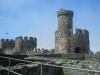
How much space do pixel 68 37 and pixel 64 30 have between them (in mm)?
1321

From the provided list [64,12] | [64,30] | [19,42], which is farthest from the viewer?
[19,42]

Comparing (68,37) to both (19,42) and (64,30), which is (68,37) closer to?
(64,30)

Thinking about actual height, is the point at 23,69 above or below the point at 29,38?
below

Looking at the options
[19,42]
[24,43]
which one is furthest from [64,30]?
[19,42]

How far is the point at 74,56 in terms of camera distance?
860 inches

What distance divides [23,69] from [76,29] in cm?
2158

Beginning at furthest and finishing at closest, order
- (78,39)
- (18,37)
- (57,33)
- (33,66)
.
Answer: (18,37)
(57,33)
(78,39)
(33,66)

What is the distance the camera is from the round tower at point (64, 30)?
26906 millimetres

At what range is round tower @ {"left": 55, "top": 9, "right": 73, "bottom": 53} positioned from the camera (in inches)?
1059

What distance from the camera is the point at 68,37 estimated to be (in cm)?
2698

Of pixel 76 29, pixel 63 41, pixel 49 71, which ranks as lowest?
pixel 49 71

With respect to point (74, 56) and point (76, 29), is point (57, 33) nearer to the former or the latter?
point (76, 29)

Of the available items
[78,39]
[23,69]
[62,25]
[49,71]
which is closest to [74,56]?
[78,39]

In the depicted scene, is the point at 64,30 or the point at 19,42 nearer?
the point at 64,30
